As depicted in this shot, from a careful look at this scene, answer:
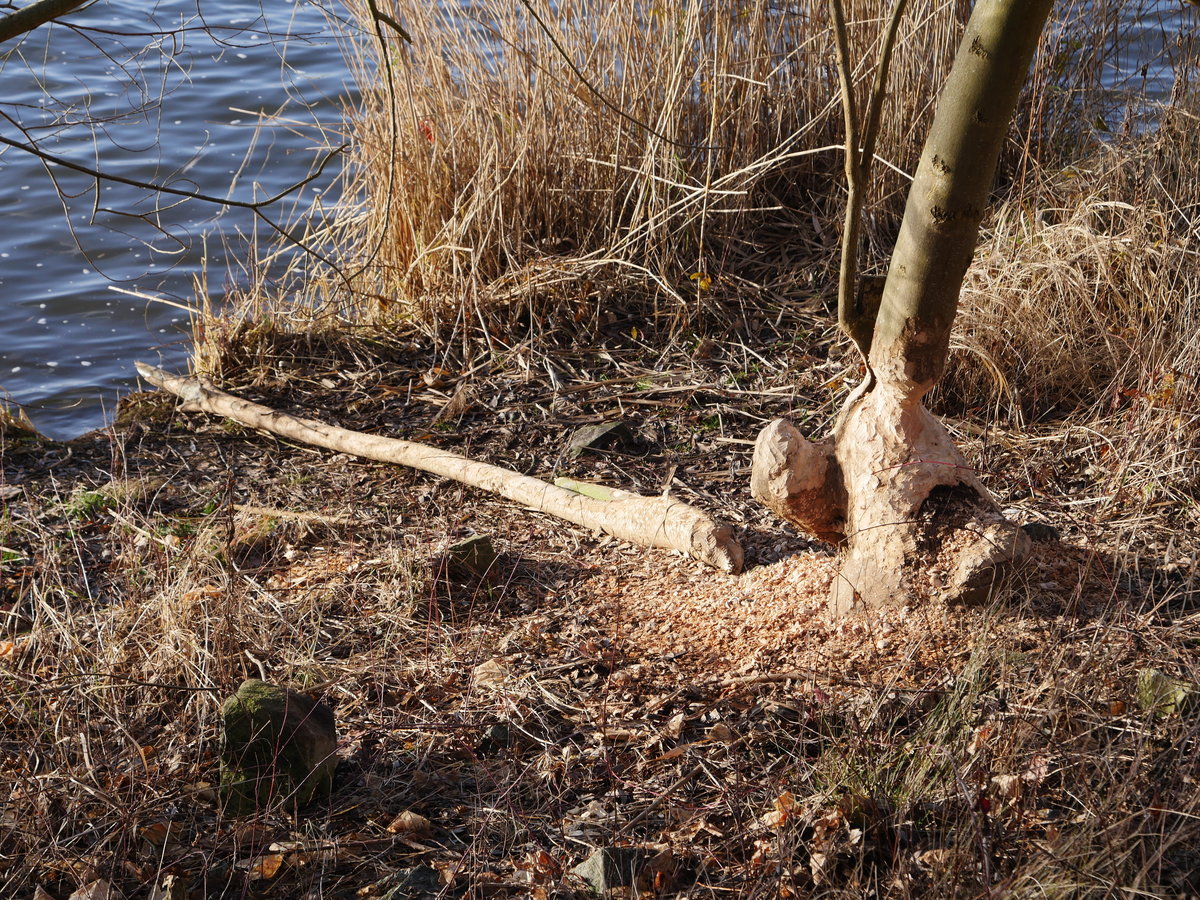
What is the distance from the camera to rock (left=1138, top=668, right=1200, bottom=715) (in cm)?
220

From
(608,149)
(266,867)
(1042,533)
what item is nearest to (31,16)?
(266,867)

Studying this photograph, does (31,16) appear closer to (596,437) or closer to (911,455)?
(911,455)

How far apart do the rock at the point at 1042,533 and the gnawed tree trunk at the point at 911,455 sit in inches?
14.0

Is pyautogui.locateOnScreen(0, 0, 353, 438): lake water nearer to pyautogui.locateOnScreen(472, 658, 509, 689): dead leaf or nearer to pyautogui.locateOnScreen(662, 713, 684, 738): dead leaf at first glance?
pyautogui.locateOnScreen(472, 658, 509, 689): dead leaf

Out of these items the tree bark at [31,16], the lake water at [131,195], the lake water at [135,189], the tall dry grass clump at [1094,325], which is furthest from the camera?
the lake water at [131,195]

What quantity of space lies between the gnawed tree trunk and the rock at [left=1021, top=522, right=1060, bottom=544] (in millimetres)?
356

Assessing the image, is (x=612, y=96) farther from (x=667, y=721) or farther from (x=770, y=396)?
(x=667, y=721)

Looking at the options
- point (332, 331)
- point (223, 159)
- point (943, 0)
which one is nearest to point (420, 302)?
point (332, 331)

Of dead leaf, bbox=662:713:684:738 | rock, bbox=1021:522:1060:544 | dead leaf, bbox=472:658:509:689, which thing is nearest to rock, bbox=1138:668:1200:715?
rock, bbox=1021:522:1060:544

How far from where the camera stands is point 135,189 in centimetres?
735

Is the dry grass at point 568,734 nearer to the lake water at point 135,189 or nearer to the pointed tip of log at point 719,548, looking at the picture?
the pointed tip of log at point 719,548

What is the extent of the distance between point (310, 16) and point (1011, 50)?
8.27 m

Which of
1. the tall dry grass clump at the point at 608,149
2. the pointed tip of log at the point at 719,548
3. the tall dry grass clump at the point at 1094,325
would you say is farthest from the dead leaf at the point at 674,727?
the tall dry grass clump at the point at 608,149

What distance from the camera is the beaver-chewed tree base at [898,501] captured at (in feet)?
8.25
